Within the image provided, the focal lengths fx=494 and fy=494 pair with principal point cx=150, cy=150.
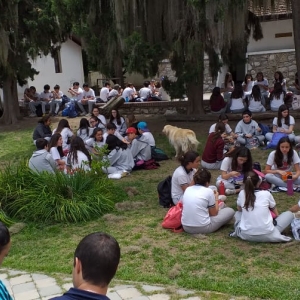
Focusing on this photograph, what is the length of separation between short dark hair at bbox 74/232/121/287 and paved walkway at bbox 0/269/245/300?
7.19ft

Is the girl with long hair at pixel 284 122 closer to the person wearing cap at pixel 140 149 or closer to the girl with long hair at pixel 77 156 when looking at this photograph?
the person wearing cap at pixel 140 149

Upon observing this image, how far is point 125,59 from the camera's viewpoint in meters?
12.0

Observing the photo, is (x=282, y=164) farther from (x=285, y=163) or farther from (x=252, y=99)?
(x=252, y=99)

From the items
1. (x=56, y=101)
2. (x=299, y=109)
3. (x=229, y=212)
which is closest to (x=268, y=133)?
(x=299, y=109)

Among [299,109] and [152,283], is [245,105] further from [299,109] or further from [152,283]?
[152,283]

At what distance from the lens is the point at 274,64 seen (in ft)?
67.6

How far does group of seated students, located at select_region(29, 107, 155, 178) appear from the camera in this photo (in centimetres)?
761

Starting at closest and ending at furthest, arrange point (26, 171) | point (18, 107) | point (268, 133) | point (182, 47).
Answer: point (26, 171)
point (268, 133)
point (182, 47)
point (18, 107)

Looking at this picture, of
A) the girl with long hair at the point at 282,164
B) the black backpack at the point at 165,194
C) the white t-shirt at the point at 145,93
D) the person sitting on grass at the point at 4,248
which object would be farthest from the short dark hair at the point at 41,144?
the white t-shirt at the point at 145,93

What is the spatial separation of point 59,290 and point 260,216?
221 centimetres

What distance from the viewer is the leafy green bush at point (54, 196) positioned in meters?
6.55

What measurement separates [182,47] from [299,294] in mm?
8662

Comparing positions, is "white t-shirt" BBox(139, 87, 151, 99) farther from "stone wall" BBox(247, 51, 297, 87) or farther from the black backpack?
the black backpack

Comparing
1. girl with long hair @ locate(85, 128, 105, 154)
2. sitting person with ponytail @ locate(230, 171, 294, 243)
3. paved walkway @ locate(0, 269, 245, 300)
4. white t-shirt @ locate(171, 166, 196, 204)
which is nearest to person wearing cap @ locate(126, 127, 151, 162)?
girl with long hair @ locate(85, 128, 105, 154)
